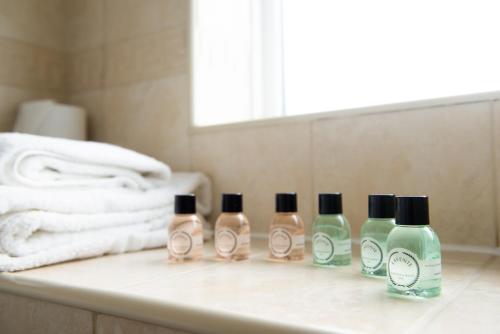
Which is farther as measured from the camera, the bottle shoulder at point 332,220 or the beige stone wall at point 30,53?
the beige stone wall at point 30,53

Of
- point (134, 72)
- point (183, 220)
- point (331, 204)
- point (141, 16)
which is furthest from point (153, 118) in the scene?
point (331, 204)

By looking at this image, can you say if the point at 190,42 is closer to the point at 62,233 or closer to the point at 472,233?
the point at 62,233

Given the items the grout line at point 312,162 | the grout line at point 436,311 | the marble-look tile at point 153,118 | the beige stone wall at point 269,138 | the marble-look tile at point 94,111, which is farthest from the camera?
the marble-look tile at point 94,111

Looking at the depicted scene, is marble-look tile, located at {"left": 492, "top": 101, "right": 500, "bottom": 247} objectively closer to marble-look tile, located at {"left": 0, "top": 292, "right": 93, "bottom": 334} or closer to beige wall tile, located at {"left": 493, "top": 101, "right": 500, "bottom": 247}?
beige wall tile, located at {"left": 493, "top": 101, "right": 500, "bottom": 247}

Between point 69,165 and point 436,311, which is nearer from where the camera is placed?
point 436,311

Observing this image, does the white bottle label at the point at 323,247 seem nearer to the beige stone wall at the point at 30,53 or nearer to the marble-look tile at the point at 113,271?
the marble-look tile at the point at 113,271

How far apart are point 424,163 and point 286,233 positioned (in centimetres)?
28

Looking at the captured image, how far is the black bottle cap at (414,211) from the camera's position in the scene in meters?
0.46

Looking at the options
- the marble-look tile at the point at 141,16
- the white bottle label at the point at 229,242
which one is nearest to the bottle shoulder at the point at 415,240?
the white bottle label at the point at 229,242

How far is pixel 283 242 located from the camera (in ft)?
2.16

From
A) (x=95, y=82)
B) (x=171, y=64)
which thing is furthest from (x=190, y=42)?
(x=95, y=82)

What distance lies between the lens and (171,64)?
42.4 inches

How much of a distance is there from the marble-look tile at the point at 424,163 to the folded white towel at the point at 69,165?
358 mm

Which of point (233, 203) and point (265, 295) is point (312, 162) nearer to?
point (233, 203)
